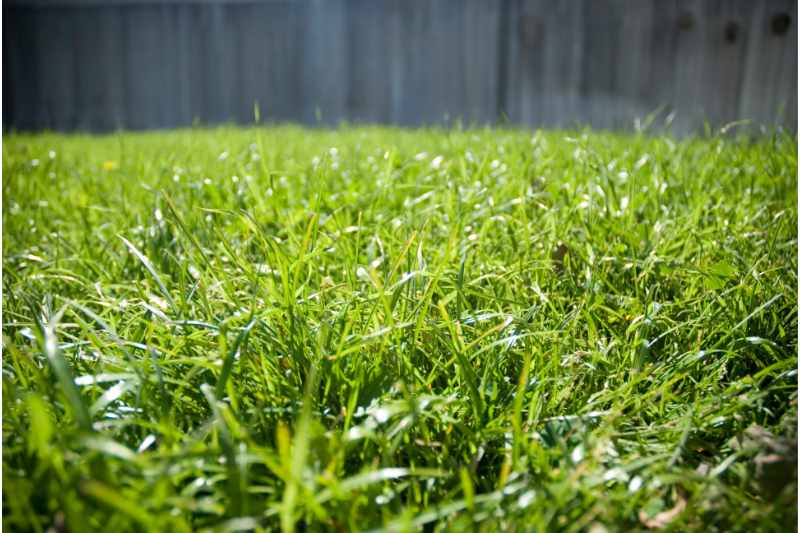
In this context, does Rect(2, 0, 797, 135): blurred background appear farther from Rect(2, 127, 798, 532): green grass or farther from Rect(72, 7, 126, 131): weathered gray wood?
Rect(2, 127, 798, 532): green grass

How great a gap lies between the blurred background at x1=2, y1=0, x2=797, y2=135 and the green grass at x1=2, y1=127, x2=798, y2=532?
154 inches

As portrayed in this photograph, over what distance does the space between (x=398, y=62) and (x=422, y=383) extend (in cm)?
656

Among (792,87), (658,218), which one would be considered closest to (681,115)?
(792,87)

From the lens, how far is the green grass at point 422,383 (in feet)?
1.62

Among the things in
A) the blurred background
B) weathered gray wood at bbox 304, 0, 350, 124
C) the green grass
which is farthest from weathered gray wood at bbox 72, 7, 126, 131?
the green grass

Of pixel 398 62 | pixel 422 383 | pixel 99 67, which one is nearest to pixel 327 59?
pixel 398 62

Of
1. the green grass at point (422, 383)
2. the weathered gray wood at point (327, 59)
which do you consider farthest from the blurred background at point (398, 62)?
the green grass at point (422, 383)

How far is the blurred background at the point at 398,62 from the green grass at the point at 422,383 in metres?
3.91

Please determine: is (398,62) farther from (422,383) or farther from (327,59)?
(422,383)

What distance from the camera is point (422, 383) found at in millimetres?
708

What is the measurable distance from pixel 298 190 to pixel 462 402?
1.07 meters

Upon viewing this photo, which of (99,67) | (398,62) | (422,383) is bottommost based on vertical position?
(422,383)

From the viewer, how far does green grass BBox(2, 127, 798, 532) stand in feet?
1.62

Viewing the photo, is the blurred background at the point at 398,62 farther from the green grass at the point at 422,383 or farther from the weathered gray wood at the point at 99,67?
the green grass at the point at 422,383
